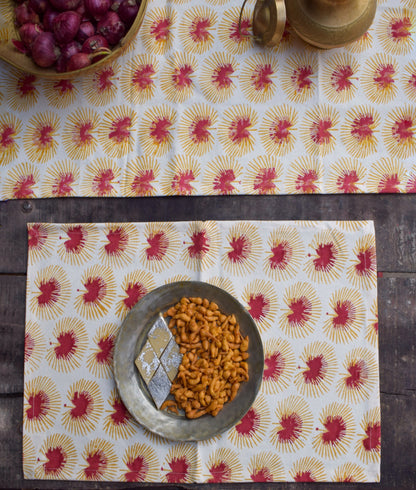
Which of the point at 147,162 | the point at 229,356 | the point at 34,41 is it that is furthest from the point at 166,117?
the point at 229,356

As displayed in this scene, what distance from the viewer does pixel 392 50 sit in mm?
962

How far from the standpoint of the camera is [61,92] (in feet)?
3.22

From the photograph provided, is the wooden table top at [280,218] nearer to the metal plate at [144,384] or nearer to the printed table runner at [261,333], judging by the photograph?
the printed table runner at [261,333]

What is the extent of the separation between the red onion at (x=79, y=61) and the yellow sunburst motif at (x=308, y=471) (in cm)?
90

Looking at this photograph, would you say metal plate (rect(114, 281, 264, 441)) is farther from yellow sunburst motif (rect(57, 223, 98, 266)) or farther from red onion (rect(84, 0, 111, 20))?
red onion (rect(84, 0, 111, 20))

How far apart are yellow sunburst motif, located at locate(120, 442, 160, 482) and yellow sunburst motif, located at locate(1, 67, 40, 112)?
2.61 feet

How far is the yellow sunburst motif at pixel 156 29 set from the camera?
0.98m

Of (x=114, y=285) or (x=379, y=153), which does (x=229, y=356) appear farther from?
(x=379, y=153)

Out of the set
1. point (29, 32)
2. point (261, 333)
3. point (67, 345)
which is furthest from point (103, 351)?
point (29, 32)

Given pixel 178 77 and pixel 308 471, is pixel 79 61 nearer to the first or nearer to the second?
pixel 178 77

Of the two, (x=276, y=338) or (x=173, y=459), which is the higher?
(x=276, y=338)

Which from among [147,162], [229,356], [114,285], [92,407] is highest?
[147,162]

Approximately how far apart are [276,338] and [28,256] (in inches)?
22.3

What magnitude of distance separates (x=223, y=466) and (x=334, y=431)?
0.24 metres
